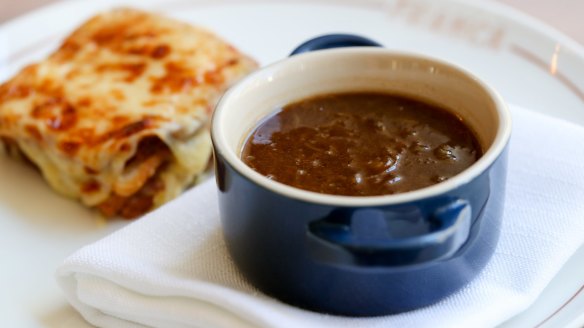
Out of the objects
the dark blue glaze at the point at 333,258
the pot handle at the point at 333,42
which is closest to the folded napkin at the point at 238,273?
the dark blue glaze at the point at 333,258

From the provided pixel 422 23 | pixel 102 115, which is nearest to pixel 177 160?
pixel 102 115

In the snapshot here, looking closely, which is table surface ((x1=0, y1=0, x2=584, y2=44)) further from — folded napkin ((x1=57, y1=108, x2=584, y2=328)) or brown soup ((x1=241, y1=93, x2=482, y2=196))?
brown soup ((x1=241, y1=93, x2=482, y2=196))

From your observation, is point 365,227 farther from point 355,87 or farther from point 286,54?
point 286,54

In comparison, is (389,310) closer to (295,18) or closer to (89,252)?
(89,252)

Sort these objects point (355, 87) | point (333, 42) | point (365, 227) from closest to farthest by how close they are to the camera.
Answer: point (365, 227)
point (355, 87)
point (333, 42)

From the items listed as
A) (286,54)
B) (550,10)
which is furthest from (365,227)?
(550,10)
